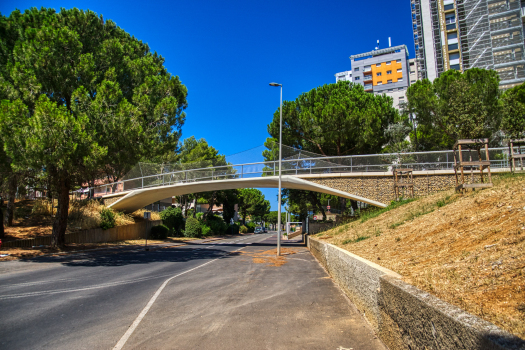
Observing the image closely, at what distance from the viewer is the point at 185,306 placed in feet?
20.0

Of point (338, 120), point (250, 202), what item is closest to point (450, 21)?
point (338, 120)

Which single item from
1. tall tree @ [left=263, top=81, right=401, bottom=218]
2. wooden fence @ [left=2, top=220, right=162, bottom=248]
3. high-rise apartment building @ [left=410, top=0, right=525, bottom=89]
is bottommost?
wooden fence @ [left=2, top=220, right=162, bottom=248]

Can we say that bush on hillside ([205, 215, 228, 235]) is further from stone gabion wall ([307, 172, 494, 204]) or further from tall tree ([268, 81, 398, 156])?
stone gabion wall ([307, 172, 494, 204])

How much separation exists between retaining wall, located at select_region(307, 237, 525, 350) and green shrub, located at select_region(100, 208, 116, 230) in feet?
73.9

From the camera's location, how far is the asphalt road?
4297mm

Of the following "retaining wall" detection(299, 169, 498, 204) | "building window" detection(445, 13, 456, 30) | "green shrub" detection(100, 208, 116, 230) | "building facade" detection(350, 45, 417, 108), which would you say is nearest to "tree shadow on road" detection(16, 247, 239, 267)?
"green shrub" detection(100, 208, 116, 230)

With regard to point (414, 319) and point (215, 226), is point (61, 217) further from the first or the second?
point (215, 226)

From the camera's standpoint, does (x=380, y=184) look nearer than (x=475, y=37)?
Yes

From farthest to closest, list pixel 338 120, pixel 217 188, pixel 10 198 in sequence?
pixel 217 188
pixel 338 120
pixel 10 198

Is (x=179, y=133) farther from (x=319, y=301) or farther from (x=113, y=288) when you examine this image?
(x=319, y=301)

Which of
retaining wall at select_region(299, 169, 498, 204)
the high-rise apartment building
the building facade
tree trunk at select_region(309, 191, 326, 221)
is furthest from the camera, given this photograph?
the building facade

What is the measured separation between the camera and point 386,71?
253 feet

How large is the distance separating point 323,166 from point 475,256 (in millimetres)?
18380

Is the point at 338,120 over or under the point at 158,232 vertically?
over
